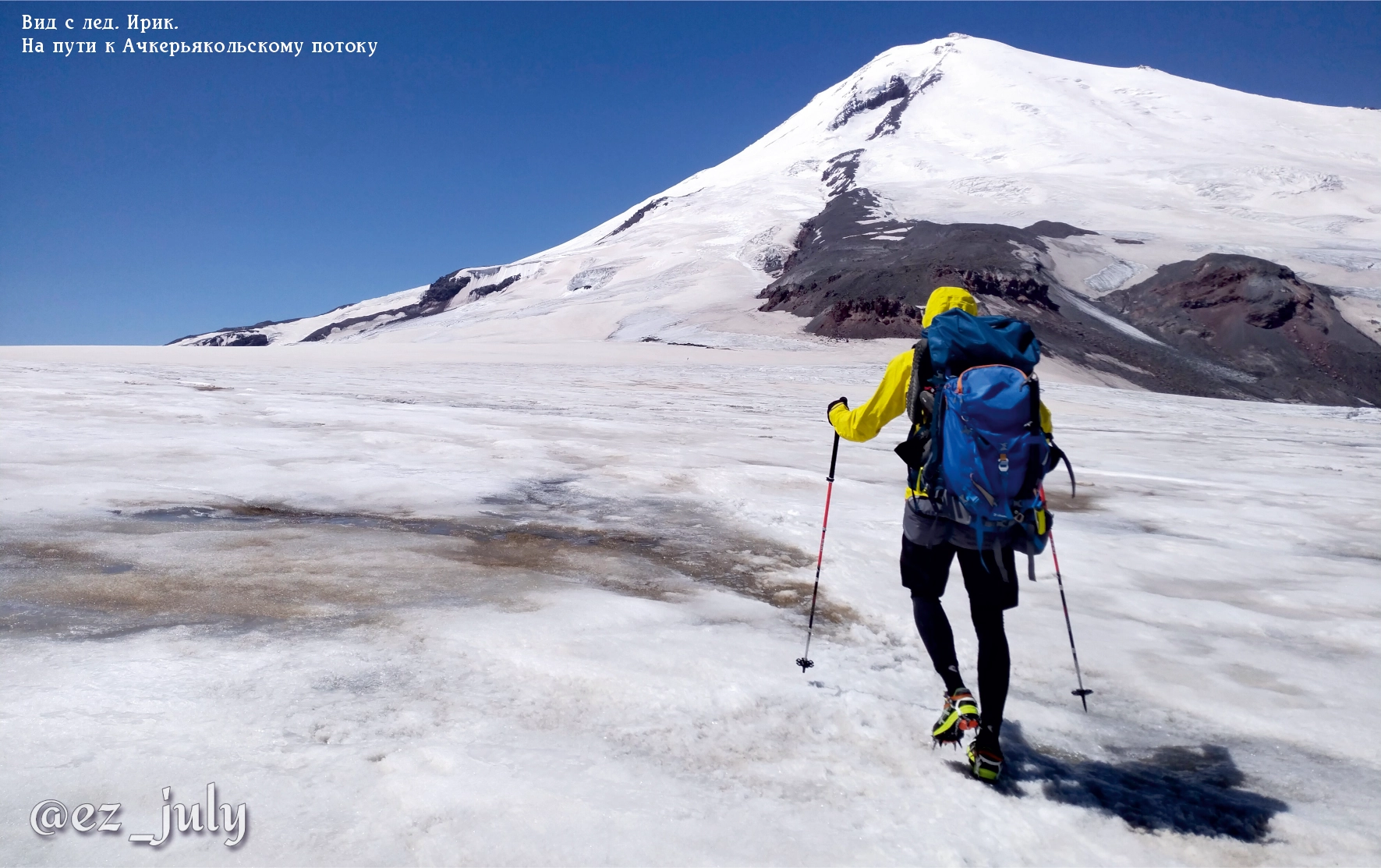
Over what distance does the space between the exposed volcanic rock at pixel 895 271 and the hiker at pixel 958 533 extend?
148 feet

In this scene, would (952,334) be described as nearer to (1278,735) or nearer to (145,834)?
(1278,735)

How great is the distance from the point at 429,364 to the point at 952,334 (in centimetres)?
3073

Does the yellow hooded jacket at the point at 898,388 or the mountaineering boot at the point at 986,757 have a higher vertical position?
the yellow hooded jacket at the point at 898,388

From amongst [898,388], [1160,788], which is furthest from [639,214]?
[1160,788]

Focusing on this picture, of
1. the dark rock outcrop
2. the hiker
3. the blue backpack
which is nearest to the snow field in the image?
the hiker

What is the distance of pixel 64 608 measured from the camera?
4000mm

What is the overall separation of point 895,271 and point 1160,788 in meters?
54.8

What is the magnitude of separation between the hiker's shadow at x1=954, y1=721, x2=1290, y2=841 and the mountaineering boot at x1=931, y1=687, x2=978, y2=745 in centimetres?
11

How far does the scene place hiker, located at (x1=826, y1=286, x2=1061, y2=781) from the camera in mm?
3053

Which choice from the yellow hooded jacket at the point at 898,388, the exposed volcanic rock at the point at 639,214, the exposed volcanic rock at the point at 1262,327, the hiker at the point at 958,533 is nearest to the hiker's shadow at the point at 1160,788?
the hiker at the point at 958,533

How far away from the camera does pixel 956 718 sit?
126 inches

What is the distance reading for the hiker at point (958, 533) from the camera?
3.05 meters

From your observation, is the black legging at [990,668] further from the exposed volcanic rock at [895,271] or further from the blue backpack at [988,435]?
the exposed volcanic rock at [895,271]

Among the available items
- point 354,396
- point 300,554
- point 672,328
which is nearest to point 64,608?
point 300,554
